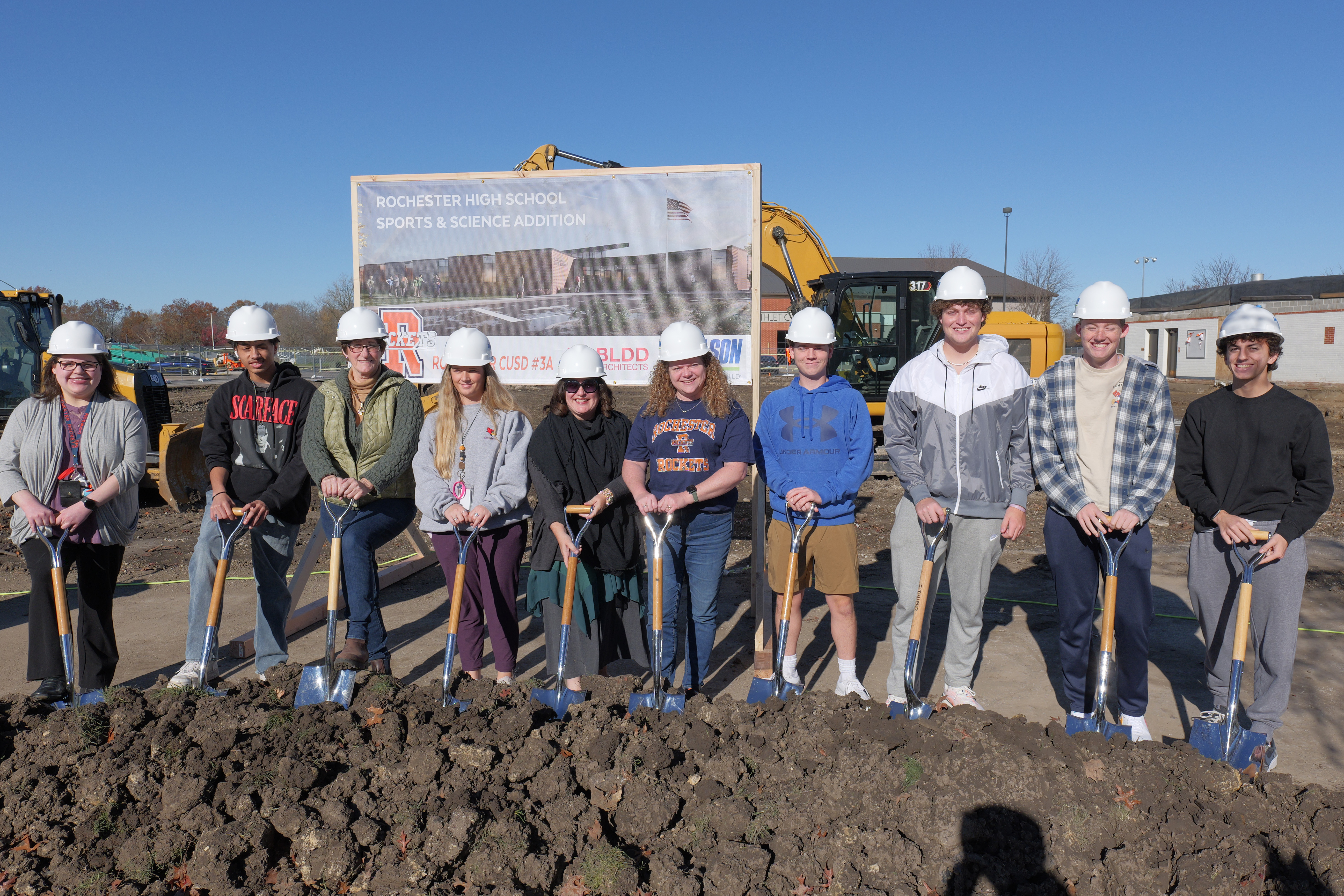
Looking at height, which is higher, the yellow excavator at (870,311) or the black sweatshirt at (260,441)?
the yellow excavator at (870,311)

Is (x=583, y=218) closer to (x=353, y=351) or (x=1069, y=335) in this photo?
(x=353, y=351)

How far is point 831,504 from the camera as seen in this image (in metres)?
4.16

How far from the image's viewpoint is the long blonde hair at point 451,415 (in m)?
4.27

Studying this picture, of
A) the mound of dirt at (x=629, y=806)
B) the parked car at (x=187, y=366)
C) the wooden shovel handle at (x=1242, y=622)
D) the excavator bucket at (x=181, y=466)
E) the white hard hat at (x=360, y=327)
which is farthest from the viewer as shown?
the parked car at (x=187, y=366)

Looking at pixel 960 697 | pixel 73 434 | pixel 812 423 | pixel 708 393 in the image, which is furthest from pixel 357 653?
pixel 960 697

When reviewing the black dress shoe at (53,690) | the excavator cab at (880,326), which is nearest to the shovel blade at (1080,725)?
the black dress shoe at (53,690)

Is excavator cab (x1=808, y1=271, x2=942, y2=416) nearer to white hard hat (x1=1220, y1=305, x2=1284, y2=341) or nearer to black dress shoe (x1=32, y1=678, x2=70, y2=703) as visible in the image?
white hard hat (x1=1220, y1=305, x2=1284, y2=341)

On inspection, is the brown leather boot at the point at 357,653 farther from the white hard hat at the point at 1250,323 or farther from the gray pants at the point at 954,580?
the white hard hat at the point at 1250,323

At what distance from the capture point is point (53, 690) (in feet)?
13.9

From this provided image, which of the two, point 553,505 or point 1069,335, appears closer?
point 553,505

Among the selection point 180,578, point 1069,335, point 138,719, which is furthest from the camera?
point 1069,335

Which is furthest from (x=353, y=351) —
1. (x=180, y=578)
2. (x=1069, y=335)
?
(x=1069, y=335)

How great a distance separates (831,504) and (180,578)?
5826mm

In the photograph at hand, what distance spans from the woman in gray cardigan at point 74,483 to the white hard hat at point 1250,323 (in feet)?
16.7
